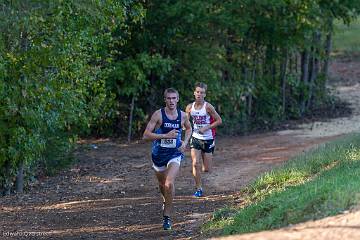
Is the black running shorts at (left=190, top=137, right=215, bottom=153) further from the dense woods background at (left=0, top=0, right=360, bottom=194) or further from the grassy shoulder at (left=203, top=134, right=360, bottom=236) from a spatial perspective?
the dense woods background at (left=0, top=0, right=360, bottom=194)

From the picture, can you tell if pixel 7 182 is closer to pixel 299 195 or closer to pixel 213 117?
pixel 213 117

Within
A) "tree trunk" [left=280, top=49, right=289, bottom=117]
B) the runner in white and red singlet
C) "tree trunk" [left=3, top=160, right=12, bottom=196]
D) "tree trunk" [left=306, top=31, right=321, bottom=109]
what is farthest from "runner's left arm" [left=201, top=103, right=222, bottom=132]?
"tree trunk" [left=306, top=31, right=321, bottom=109]

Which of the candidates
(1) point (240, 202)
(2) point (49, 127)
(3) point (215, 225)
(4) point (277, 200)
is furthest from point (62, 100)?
(4) point (277, 200)

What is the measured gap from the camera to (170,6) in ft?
63.4

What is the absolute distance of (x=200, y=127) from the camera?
13.3 m

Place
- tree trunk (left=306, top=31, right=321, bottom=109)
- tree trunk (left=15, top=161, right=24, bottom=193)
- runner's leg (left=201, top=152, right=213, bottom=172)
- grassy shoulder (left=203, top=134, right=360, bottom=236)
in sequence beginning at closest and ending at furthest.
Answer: grassy shoulder (left=203, top=134, right=360, bottom=236)
runner's leg (left=201, top=152, right=213, bottom=172)
tree trunk (left=15, top=161, right=24, bottom=193)
tree trunk (left=306, top=31, right=321, bottom=109)

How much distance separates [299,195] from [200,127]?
4.00 meters

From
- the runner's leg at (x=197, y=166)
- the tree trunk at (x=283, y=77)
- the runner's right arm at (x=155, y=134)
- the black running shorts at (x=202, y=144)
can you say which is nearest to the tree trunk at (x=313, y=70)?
the tree trunk at (x=283, y=77)

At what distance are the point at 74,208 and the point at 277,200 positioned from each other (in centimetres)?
454

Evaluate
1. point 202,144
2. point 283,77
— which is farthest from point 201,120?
point 283,77

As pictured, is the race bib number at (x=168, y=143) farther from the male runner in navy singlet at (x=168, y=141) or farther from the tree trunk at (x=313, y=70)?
the tree trunk at (x=313, y=70)

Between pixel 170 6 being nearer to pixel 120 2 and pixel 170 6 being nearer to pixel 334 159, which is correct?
pixel 120 2

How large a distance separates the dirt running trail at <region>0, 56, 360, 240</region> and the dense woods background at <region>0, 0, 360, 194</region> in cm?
72

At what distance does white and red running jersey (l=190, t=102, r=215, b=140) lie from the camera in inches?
522
